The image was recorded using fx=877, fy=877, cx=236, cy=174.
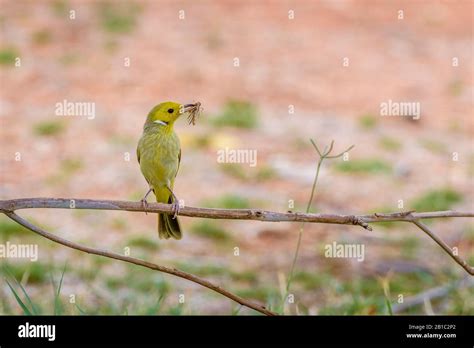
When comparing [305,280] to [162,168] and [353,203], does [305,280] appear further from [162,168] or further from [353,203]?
[162,168]

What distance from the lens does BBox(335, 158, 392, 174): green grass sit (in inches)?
358

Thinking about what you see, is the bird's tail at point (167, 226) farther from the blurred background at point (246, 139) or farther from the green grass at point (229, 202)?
the green grass at point (229, 202)

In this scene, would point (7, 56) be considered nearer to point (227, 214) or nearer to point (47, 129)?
point (47, 129)

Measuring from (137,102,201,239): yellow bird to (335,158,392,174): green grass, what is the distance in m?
5.93

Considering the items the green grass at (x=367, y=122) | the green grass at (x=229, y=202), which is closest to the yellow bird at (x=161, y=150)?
the green grass at (x=229, y=202)

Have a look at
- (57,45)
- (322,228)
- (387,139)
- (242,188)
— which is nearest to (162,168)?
(322,228)

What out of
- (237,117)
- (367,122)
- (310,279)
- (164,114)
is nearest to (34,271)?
(310,279)

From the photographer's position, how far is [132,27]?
12.5 m

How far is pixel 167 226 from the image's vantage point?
11.0ft

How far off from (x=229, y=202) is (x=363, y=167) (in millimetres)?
1917

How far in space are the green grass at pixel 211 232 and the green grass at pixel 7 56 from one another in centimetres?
486

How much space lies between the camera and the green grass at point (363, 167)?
909 centimetres

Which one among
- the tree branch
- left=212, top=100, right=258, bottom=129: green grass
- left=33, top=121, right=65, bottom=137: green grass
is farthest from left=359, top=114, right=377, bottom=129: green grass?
the tree branch
